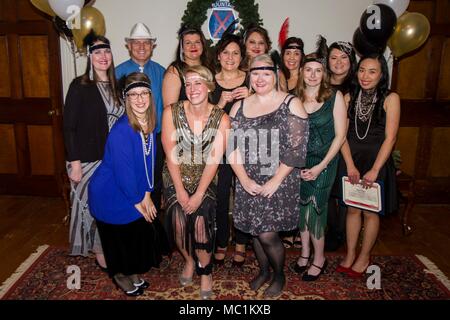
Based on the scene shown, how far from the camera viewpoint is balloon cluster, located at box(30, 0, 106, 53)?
3.29 meters

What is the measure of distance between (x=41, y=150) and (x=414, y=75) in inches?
173

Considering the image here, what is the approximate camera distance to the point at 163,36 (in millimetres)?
4289

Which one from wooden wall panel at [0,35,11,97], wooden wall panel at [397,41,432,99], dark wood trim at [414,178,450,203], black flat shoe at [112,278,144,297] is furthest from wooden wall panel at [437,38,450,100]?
wooden wall panel at [0,35,11,97]

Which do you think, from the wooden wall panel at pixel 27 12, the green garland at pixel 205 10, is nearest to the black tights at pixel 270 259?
the green garland at pixel 205 10

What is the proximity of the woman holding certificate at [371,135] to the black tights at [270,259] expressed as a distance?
0.67 meters

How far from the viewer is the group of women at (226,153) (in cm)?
250

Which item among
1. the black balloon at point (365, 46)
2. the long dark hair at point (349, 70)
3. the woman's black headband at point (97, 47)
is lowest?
the long dark hair at point (349, 70)

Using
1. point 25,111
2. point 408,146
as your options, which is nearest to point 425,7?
point 408,146

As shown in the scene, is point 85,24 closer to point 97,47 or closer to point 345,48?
point 97,47

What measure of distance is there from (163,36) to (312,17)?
65.7 inches

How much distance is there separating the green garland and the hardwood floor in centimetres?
240

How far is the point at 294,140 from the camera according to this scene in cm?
247

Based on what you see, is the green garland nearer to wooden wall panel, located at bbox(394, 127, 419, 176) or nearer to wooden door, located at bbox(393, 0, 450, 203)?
wooden door, located at bbox(393, 0, 450, 203)

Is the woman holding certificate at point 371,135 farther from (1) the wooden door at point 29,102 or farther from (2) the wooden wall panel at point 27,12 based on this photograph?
(2) the wooden wall panel at point 27,12
